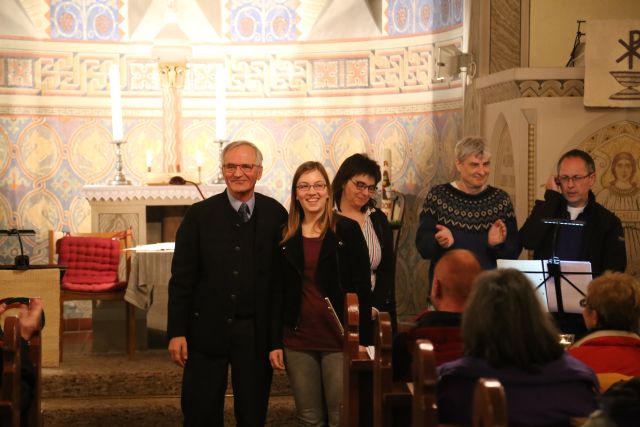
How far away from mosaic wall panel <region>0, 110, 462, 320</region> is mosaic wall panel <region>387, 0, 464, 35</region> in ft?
2.42

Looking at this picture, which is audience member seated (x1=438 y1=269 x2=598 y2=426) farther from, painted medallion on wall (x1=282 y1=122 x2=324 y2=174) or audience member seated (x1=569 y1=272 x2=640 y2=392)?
painted medallion on wall (x1=282 y1=122 x2=324 y2=174)

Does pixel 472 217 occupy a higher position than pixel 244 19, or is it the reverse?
pixel 244 19

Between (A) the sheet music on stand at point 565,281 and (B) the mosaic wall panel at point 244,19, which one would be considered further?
(B) the mosaic wall panel at point 244,19

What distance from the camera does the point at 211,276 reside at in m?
3.86

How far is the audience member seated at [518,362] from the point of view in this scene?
2.50 meters

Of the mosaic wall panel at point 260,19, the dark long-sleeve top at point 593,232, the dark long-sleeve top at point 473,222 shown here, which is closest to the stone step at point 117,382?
the dark long-sleeve top at point 473,222

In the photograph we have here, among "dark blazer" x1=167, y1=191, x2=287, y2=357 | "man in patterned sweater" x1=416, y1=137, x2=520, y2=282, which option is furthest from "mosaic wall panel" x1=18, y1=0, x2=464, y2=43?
"dark blazer" x1=167, y1=191, x2=287, y2=357

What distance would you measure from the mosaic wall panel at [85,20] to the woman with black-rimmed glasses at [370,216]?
4895 millimetres

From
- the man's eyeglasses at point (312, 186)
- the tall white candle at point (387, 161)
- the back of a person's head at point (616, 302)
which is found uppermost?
the tall white candle at point (387, 161)

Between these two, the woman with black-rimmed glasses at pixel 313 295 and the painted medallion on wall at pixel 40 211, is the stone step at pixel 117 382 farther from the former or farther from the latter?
the painted medallion on wall at pixel 40 211

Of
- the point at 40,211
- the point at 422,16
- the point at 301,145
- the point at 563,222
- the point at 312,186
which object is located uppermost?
the point at 422,16

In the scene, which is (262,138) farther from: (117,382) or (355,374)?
(355,374)

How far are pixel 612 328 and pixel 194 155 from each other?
6.19 meters

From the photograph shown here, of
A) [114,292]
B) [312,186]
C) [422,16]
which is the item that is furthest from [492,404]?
[422,16]
